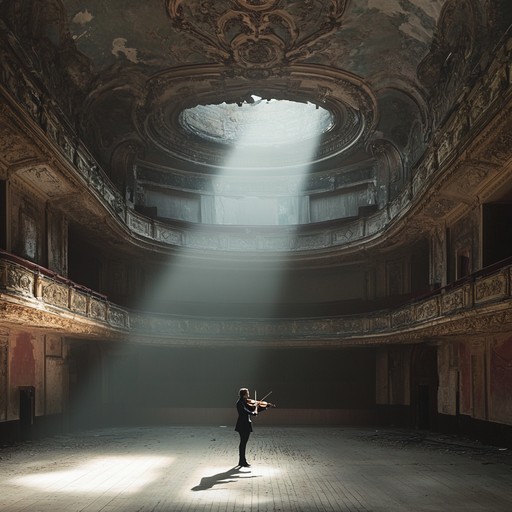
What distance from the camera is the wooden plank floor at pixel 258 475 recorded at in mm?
8320

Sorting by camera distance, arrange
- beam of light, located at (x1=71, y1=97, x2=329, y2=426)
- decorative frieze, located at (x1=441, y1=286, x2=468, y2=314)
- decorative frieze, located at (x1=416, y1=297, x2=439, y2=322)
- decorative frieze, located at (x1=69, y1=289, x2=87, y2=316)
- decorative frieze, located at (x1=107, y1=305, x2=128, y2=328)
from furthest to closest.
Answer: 1. beam of light, located at (x1=71, y1=97, x2=329, y2=426)
2. decorative frieze, located at (x1=107, y1=305, x2=128, y2=328)
3. decorative frieze, located at (x1=416, y1=297, x2=439, y2=322)
4. decorative frieze, located at (x1=69, y1=289, x2=87, y2=316)
5. decorative frieze, located at (x1=441, y1=286, x2=468, y2=314)

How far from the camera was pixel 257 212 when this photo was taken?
990 inches

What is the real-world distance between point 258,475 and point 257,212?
15686mm

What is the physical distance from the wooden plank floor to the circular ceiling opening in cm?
1229

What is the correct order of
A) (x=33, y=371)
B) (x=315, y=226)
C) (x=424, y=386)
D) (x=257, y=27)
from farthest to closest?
(x=315, y=226), (x=424, y=386), (x=33, y=371), (x=257, y=27)

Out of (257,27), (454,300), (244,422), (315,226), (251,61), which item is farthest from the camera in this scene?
(315,226)

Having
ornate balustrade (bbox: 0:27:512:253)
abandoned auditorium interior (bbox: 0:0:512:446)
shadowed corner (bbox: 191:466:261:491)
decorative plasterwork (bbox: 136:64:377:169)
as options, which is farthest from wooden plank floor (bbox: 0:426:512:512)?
decorative plasterwork (bbox: 136:64:377:169)

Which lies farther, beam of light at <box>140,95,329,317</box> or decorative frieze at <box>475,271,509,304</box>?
beam of light at <box>140,95,329,317</box>

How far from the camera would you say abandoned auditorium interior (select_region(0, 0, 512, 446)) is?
1294 centimetres

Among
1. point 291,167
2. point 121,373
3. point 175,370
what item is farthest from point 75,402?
point 291,167

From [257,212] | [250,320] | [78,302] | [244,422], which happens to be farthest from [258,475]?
[257,212]

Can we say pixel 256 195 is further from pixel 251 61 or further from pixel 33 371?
pixel 33 371

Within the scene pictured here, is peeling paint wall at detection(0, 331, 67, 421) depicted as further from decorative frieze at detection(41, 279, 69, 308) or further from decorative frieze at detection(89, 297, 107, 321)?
decorative frieze at detection(41, 279, 69, 308)

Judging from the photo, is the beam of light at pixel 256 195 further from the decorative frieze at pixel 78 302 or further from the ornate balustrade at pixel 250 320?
the decorative frieze at pixel 78 302
